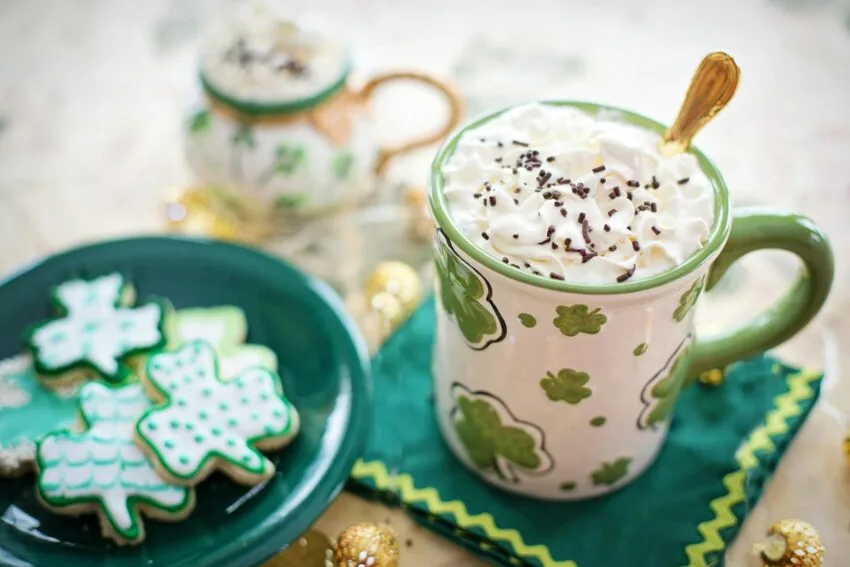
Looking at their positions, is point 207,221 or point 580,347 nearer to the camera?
point 580,347

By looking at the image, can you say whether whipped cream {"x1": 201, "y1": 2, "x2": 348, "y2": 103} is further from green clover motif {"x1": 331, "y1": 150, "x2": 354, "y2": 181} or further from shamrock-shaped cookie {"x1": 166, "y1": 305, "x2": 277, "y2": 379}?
shamrock-shaped cookie {"x1": 166, "y1": 305, "x2": 277, "y2": 379}

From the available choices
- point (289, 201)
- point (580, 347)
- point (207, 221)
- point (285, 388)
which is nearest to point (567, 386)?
point (580, 347)

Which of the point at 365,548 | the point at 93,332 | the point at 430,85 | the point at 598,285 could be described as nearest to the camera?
the point at 598,285

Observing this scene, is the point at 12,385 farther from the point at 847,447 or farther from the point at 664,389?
the point at 847,447

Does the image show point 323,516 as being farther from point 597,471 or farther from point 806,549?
point 806,549

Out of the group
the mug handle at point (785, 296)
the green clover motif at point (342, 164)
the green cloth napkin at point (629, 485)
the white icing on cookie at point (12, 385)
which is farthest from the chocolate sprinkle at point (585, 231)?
the white icing on cookie at point (12, 385)

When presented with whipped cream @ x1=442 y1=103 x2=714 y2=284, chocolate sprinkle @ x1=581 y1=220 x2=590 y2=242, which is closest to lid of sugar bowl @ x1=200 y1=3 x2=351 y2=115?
whipped cream @ x1=442 y1=103 x2=714 y2=284
